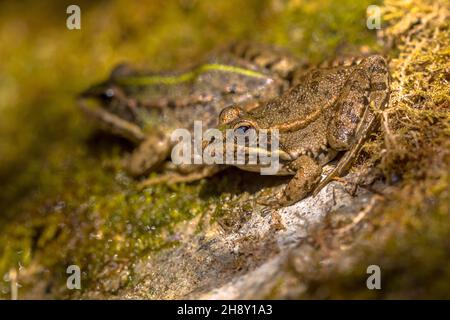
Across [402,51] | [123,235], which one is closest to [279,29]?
[402,51]

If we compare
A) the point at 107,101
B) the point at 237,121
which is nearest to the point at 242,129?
the point at 237,121

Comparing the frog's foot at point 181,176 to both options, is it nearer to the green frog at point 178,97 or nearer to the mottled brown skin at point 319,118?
the green frog at point 178,97

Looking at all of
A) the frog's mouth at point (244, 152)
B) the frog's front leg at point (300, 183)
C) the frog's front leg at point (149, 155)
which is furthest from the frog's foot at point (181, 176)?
the frog's front leg at point (300, 183)

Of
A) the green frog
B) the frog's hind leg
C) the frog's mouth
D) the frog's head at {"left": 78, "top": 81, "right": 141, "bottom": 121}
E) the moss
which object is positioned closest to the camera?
the frog's hind leg

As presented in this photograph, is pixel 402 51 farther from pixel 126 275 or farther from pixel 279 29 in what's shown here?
pixel 126 275

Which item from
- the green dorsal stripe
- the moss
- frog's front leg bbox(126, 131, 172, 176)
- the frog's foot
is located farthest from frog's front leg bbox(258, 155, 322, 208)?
frog's front leg bbox(126, 131, 172, 176)

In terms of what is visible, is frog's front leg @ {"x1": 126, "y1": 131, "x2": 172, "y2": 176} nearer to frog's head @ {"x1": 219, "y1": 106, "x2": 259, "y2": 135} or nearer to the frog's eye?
frog's head @ {"x1": 219, "y1": 106, "x2": 259, "y2": 135}

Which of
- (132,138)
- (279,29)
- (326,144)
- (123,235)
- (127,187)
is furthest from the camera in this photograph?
(279,29)
